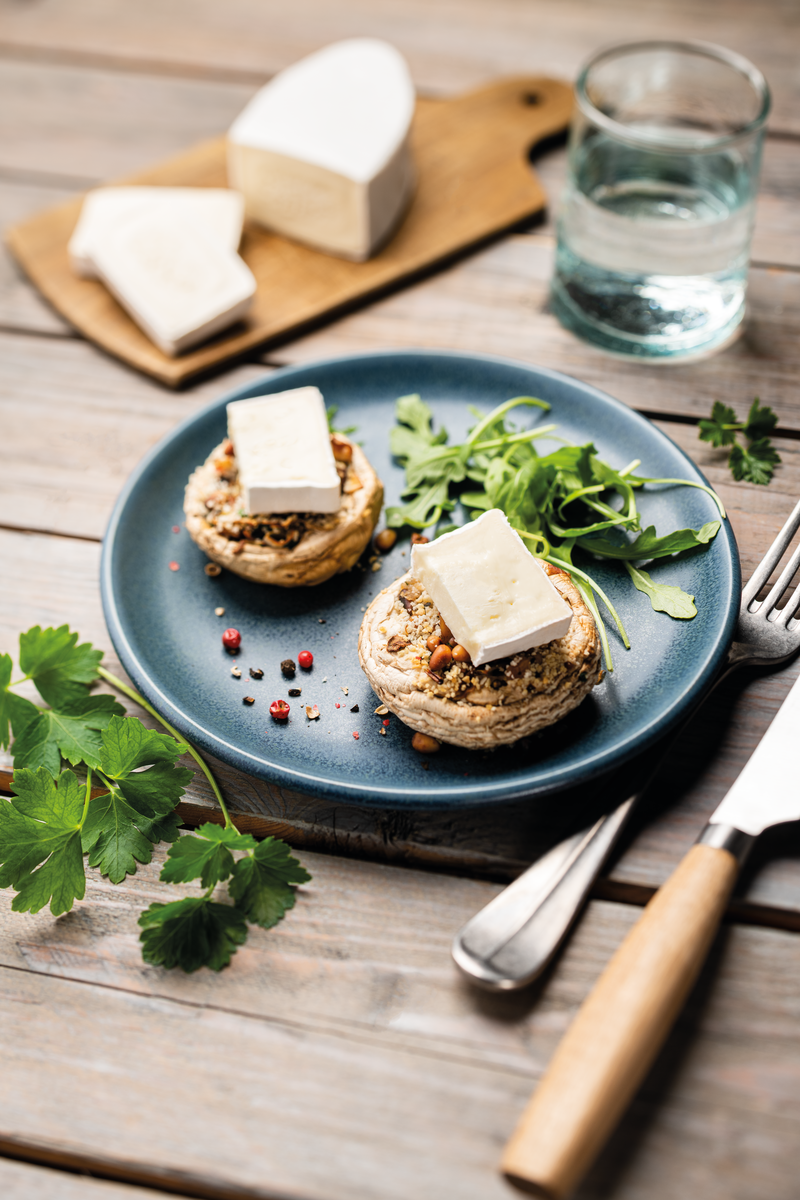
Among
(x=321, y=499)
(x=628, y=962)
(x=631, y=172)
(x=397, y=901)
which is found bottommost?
(x=397, y=901)

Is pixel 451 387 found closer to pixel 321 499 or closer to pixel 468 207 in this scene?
pixel 321 499

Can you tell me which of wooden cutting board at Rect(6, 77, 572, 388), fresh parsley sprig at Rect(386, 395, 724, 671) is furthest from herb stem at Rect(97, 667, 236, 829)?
wooden cutting board at Rect(6, 77, 572, 388)

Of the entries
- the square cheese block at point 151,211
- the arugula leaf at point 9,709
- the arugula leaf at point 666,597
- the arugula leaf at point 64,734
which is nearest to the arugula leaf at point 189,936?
the arugula leaf at point 64,734

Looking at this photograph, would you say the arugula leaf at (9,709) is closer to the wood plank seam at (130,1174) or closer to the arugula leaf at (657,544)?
the wood plank seam at (130,1174)

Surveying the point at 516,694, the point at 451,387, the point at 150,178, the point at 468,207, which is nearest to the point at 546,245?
the point at 468,207

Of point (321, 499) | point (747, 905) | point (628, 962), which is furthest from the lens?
point (321, 499)

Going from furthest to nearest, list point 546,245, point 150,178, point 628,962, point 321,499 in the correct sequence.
Answer: point 150,178, point 546,245, point 321,499, point 628,962

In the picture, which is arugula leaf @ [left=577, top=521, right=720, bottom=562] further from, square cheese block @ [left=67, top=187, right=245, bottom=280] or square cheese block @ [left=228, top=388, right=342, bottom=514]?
square cheese block @ [left=67, top=187, right=245, bottom=280]

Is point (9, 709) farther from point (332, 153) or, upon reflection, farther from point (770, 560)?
point (332, 153)
